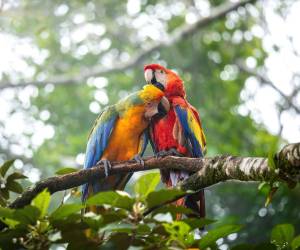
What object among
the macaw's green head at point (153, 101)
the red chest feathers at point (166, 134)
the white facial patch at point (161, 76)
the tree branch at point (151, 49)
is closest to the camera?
the macaw's green head at point (153, 101)

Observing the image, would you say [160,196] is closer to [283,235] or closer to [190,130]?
[283,235]

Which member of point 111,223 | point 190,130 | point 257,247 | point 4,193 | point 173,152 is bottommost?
point 257,247

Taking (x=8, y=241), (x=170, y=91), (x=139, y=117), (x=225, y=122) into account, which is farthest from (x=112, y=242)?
(x=225, y=122)

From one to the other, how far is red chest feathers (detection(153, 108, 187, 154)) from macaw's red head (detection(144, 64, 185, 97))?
0.64 ft

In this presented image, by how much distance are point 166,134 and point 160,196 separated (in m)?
1.71

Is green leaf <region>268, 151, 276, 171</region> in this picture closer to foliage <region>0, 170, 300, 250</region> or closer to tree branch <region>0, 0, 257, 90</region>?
foliage <region>0, 170, 300, 250</region>

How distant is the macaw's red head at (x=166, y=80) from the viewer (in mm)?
3309

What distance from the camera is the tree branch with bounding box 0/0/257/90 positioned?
291 inches

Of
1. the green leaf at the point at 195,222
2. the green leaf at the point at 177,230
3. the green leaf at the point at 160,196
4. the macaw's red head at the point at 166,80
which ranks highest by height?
the macaw's red head at the point at 166,80

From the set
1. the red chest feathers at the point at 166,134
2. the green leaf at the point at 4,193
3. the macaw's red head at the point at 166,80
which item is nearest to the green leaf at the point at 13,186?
the green leaf at the point at 4,193

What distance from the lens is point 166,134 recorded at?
3098 millimetres

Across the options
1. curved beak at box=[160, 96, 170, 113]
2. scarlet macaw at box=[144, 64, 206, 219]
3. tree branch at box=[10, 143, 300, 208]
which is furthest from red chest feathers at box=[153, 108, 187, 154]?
tree branch at box=[10, 143, 300, 208]

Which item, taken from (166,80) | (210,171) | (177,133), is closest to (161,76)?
(166,80)

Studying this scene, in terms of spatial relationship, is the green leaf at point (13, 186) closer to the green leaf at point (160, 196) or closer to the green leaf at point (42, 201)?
the green leaf at point (42, 201)
